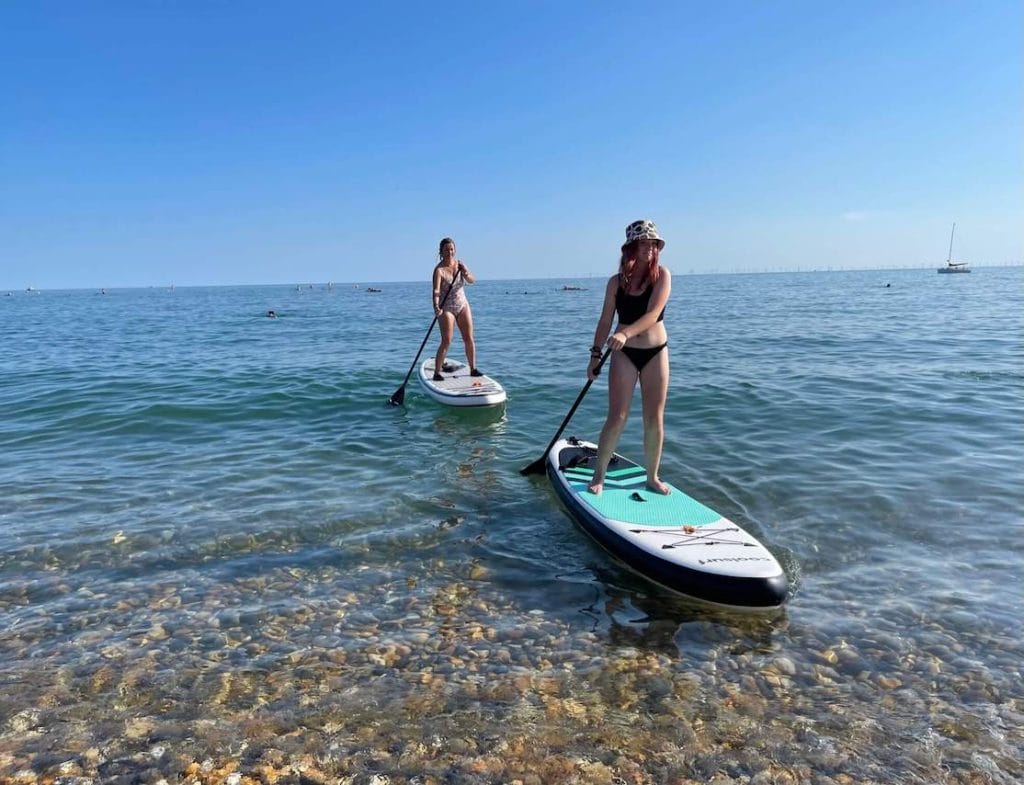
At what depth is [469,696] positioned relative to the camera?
4203 mm

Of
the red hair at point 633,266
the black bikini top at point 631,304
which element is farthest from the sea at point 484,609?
the red hair at point 633,266

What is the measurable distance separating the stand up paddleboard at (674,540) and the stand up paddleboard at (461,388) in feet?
17.2

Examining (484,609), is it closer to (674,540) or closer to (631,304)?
(674,540)

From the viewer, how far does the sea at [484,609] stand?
370cm

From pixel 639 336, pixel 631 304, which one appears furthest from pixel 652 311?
pixel 639 336

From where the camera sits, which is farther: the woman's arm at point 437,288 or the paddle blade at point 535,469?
the woman's arm at point 437,288

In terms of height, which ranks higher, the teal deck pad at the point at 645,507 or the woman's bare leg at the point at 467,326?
the woman's bare leg at the point at 467,326

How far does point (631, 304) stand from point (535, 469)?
3.35 m

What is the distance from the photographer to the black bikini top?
6.05 metres

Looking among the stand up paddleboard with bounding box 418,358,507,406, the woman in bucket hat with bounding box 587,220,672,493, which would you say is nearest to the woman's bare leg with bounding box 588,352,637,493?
the woman in bucket hat with bounding box 587,220,672,493

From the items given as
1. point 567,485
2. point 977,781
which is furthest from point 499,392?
point 977,781

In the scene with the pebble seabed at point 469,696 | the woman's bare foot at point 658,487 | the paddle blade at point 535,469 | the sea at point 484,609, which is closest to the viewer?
the pebble seabed at point 469,696

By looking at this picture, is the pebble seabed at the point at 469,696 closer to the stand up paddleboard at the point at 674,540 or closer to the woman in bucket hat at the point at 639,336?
the stand up paddleboard at the point at 674,540

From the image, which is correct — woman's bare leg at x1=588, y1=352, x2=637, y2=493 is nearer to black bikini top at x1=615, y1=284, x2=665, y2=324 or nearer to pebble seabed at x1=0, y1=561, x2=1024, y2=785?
black bikini top at x1=615, y1=284, x2=665, y2=324
